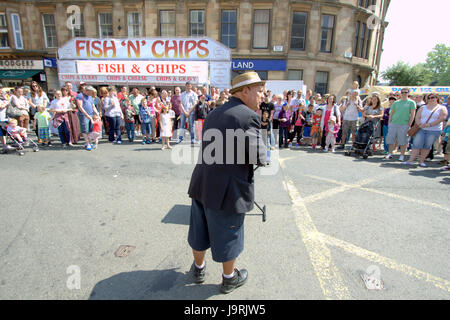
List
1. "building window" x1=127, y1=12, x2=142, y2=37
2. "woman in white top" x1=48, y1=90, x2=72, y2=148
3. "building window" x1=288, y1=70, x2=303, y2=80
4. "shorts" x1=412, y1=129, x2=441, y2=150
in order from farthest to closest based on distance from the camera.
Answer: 1. "building window" x1=127, y1=12, x2=142, y2=37
2. "building window" x1=288, y1=70, x2=303, y2=80
3. "woman in white top" x1=48, y1=90, x2=72, y2=148
4. "shorts" x1=412, y1=129, x2=441, y2=150

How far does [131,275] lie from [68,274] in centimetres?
62

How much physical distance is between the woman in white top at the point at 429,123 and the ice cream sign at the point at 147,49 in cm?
830

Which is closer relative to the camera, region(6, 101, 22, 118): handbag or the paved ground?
the paved ground

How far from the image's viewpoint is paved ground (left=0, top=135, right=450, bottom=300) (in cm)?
227

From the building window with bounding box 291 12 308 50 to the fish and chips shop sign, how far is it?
30.2ft

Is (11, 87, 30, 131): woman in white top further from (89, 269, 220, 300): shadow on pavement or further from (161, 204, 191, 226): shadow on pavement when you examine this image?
(89, 269, 220, 300): shadow on pavement

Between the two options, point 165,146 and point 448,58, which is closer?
point 165,146

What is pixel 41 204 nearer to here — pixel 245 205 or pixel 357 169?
pixel 245 205

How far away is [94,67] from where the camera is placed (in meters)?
12.1

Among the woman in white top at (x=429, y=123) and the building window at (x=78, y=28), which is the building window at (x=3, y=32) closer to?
the building window at (x=78, y=28)

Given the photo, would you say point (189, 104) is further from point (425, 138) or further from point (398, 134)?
point (425, 138)

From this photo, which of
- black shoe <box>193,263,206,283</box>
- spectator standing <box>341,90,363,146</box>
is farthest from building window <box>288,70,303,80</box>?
black shoe <box>193,263,206,283</box>

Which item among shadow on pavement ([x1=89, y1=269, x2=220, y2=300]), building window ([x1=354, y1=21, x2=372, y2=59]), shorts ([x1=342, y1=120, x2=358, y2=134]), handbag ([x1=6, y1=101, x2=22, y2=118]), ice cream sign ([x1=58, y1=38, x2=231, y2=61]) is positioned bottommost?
shadow on pavement ([x1=89, y1=269, x2=220, y2=300])

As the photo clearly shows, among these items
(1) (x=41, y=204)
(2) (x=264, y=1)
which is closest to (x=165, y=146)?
(1) (x=41, y=204)
